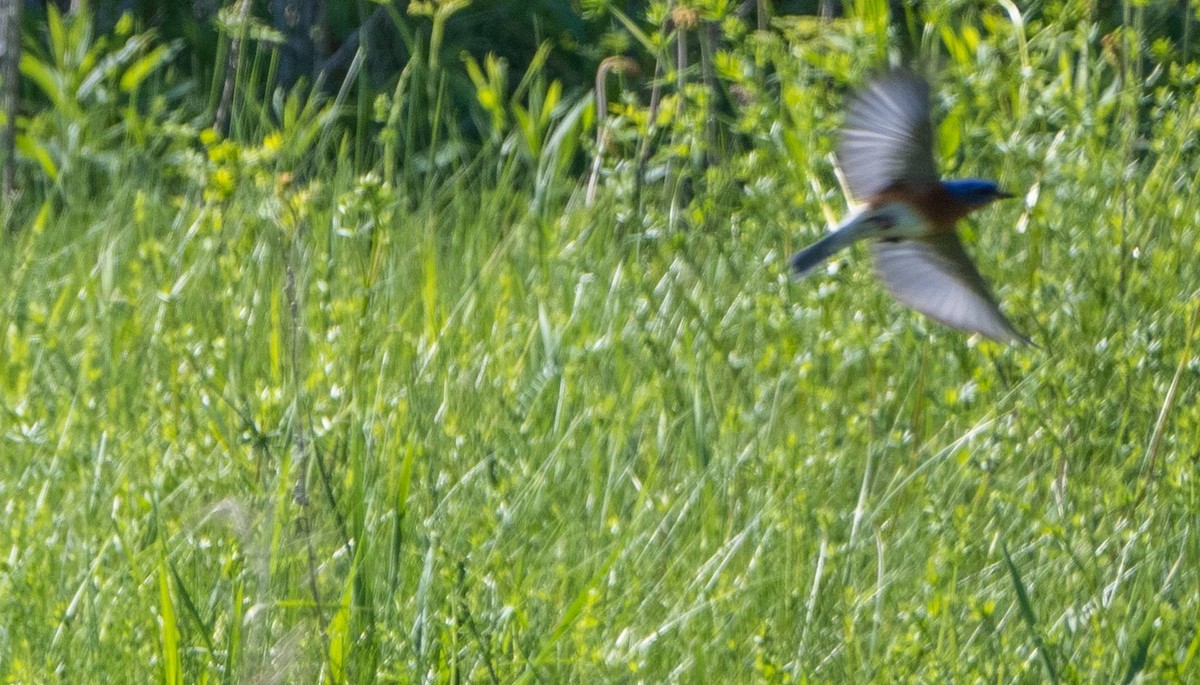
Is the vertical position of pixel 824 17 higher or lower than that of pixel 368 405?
higher

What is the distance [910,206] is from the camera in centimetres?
252

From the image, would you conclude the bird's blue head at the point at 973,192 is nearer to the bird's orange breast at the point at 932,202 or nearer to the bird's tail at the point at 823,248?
the bird's orange breast at the point at 932,202

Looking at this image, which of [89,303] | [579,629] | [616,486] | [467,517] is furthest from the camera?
[89,303]

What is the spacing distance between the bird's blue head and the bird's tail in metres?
0.20

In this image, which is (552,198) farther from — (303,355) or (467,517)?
(467,517)

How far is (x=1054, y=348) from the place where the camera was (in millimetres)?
2988

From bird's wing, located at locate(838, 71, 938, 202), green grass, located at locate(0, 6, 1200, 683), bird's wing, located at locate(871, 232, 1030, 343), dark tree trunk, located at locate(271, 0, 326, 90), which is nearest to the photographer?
green grass, located at locate(0, 6, 1200, 683)

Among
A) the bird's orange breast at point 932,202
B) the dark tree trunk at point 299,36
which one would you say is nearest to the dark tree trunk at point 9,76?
the dark tree trunk at point 299,36

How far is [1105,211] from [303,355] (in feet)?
4.88

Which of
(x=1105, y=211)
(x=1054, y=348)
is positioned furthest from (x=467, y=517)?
(x=1105, y=211)

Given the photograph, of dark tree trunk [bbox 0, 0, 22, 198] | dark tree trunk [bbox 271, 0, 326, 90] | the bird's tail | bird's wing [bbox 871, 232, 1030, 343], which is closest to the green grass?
bird's wing [bbox 871, 232, 1030, 343]

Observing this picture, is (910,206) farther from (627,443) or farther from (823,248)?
(627,443)

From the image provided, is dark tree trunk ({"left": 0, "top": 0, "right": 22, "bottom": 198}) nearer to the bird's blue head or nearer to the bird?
the bird

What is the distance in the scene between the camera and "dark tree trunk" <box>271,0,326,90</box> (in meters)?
5.11
